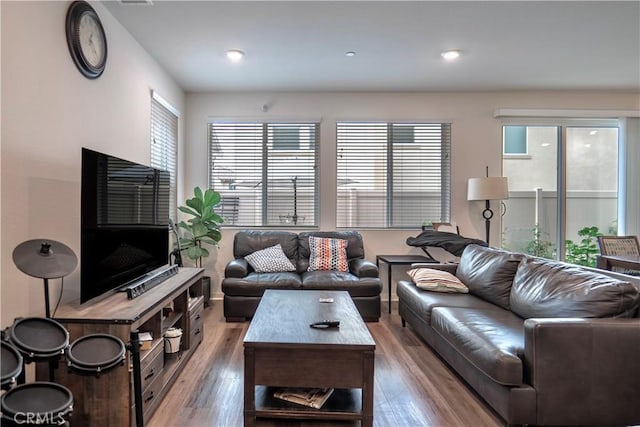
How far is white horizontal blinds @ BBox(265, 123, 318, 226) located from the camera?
4566 millimetres

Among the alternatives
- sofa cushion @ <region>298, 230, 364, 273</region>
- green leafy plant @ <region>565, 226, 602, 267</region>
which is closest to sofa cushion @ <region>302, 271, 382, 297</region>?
sofa cushion @ <region>298, 230, 364, 273</region>

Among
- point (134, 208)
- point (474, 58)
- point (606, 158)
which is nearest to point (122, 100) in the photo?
point (134, 208)

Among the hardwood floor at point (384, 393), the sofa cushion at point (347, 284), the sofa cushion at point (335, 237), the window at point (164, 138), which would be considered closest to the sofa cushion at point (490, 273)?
the hardwood floor at point (384, 393)

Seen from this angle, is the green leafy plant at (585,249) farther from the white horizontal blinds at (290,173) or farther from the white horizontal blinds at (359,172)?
the white horizontal blinds at (290,173)

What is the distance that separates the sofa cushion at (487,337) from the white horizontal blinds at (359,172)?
2118 millimetres

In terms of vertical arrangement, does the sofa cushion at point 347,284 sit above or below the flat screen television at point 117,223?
below

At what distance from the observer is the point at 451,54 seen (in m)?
3.35

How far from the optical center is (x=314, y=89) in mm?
4375

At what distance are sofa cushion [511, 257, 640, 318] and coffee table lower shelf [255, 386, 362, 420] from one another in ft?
4.32

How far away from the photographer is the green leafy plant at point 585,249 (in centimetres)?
452

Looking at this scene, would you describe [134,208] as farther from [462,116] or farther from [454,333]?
[462,116]

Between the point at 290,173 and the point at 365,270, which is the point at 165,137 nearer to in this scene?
the point at 290,173

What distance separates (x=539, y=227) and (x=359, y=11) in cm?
377

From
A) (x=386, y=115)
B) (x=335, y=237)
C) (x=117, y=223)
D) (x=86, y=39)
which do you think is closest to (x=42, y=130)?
(x=117, y=223)
